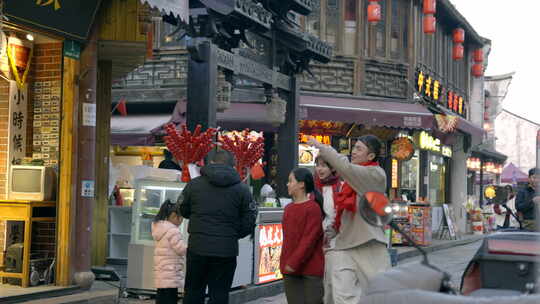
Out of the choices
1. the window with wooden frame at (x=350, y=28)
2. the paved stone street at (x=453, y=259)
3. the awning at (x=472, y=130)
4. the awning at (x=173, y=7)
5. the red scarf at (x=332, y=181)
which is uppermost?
the window with wooden frame at (x=350, y=28)

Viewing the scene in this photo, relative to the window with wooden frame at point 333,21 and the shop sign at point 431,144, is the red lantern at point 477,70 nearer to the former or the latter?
the shop sign at point 431,144

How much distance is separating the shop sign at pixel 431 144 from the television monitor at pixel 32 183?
67.8 feet

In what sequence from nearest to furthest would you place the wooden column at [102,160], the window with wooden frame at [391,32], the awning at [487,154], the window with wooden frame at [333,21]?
the wooden column at [102,160], the window with wooden frame at [333,21], the window with wooden frame at [391,32], the awning at [487,154]

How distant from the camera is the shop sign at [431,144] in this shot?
1210 inches

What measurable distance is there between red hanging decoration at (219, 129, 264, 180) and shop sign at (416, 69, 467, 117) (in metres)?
17.5

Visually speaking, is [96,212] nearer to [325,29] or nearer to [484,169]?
[325,29]

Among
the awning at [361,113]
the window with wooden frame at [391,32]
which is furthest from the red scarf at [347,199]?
the window with wooden frame at [391,32]

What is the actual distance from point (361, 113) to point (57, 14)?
15521 mm

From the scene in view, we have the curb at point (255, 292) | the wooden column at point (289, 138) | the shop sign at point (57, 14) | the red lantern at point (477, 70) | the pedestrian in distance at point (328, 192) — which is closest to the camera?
the pedestrian in distance at point (328, 192)

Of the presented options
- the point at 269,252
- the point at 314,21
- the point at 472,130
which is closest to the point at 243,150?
the point at 269,252

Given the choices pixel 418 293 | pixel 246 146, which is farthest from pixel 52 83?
pixel 418 293

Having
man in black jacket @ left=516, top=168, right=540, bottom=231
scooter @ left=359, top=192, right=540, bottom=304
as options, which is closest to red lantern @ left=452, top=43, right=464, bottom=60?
man in black jacket @ left=516, top=168, right=540, bottom=231

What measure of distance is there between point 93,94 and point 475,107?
112ft

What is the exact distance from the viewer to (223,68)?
13961mm
